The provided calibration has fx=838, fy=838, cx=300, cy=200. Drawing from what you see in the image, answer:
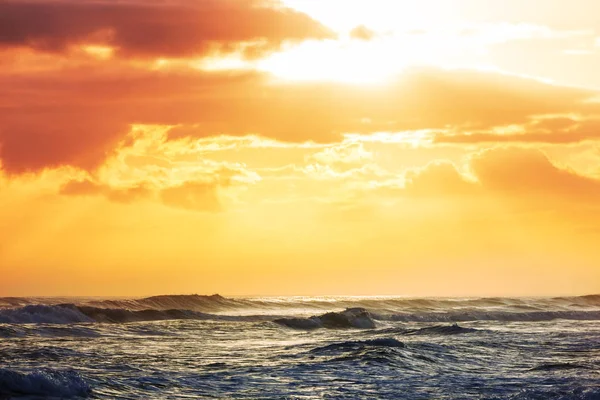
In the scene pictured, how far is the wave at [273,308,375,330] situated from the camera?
212ft

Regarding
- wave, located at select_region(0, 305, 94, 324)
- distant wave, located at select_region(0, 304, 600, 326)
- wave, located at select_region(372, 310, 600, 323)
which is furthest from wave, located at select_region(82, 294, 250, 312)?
wave, located at select_region(372, 310, 600, 323)

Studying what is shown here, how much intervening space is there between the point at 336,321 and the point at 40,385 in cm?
4727

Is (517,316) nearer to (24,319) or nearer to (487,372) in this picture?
(24,319)

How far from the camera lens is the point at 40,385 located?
24.0 m

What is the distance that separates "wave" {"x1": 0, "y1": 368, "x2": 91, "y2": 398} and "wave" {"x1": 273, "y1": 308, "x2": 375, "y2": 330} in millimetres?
39765

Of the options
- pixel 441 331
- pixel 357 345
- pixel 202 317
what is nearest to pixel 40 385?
pixel 357 345

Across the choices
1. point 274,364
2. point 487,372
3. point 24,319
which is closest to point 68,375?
point 274,364

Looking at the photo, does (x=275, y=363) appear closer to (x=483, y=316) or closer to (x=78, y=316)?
(x=78, y=316)

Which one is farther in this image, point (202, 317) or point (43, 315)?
point (202, 317)

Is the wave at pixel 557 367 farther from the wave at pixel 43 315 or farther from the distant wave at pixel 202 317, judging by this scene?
the wave at pixel 43 315

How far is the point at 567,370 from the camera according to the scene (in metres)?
32.8

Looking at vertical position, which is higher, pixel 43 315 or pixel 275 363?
pixel 43 315

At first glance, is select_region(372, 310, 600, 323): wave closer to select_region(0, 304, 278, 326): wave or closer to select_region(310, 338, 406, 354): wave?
select_region(0, 304, 278, 326): wave

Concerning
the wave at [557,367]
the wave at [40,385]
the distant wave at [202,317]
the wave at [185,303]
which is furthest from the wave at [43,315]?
the wave at [557,367]
